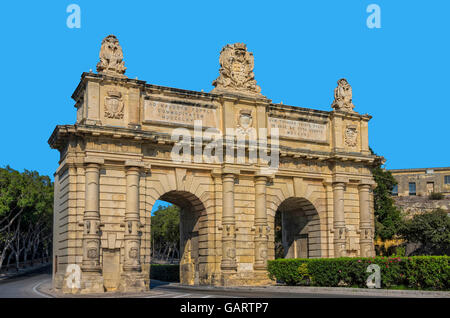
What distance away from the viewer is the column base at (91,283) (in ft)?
82.2

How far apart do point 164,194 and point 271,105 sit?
27.3ft

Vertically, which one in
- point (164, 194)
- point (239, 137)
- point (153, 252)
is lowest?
point (153, 252)

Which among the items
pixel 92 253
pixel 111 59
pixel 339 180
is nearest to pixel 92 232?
pixel 92 253

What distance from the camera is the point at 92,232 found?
2586 centimetres

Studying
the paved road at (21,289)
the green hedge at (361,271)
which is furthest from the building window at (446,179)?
the paved road at (21,289)

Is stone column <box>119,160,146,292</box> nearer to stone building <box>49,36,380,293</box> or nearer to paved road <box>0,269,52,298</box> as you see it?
stone building <box>49,36,380,293</box>

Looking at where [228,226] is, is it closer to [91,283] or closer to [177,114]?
[177,114]

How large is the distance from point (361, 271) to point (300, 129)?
10.5 m

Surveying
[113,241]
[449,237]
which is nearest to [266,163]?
[113,241]

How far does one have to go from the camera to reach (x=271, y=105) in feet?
106

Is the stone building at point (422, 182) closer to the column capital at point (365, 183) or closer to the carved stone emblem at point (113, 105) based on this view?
the column capital at point (365, 183)

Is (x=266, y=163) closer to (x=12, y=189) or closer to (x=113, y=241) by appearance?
(x=113, y=241)

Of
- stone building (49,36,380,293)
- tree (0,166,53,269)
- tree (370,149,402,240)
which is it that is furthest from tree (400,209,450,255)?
tree (0,166,53,269)

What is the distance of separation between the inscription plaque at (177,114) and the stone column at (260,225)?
429 cm
